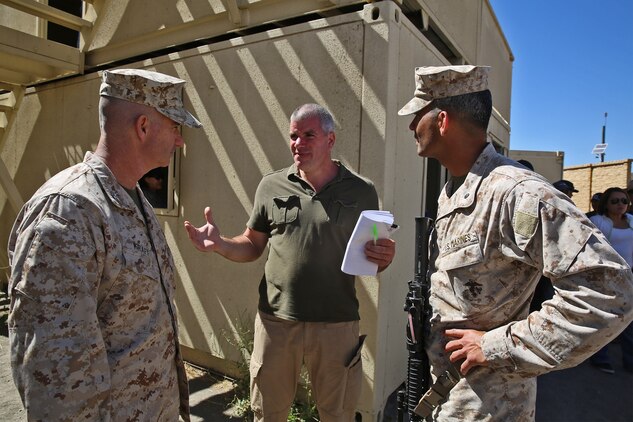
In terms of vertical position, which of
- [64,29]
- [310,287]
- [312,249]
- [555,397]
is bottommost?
[555,397]

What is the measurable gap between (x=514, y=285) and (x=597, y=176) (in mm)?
17381

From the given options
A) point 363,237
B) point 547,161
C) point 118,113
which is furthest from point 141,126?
point 547,161

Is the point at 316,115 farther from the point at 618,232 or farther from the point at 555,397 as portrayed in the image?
the point at 618,232

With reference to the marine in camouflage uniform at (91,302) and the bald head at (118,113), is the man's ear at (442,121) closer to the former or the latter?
the marine in camouflage uniform at (91,302)

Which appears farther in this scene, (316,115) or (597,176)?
(597,176)

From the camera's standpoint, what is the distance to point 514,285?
52.0 inches

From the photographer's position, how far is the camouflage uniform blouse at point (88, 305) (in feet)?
Answer: 3.56

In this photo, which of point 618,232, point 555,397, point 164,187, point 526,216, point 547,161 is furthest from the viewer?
point 547,161

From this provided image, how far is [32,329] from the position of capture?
108cm

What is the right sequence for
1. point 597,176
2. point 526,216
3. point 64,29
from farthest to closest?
point 597,176
point 64,29
point 526,216

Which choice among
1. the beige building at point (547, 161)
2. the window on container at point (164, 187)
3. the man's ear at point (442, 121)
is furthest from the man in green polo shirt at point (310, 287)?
the beige building at point (547, 161)

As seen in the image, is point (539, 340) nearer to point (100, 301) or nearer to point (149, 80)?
point (100, 301)

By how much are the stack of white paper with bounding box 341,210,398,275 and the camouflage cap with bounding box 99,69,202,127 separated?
0.85m

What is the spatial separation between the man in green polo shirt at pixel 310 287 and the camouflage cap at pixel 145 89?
856mm
